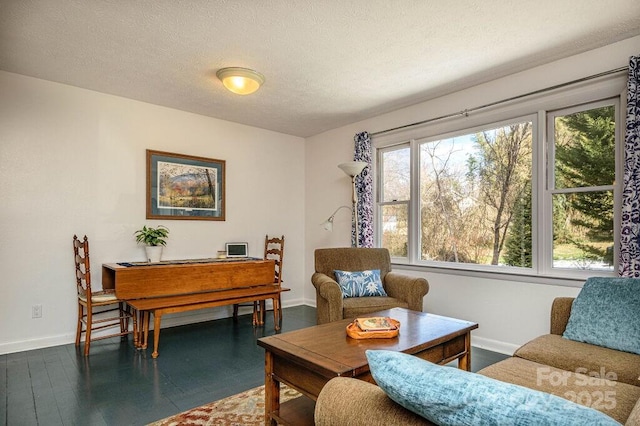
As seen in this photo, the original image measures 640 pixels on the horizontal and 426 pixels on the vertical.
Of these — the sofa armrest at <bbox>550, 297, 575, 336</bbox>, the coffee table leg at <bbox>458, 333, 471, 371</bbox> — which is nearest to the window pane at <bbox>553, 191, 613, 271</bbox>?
the sofa armrest at <bbox>550, 297, 575, 336</bbox>

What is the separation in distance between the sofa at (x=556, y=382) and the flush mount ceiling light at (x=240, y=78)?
272 cm

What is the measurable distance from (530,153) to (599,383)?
2194mm

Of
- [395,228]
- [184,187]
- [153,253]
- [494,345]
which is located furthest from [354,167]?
[153,253]

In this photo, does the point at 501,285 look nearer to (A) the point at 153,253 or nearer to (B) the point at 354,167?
(B) the point at 354,167

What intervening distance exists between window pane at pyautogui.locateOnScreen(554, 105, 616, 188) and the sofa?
1.23m

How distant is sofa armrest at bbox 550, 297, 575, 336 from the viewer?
2.16m

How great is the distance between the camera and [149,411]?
2121 millimetres

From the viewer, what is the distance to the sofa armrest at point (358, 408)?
0.83 meters

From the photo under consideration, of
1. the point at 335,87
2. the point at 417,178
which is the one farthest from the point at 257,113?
the point at 417,178

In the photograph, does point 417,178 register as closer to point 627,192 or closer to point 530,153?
point 530,153

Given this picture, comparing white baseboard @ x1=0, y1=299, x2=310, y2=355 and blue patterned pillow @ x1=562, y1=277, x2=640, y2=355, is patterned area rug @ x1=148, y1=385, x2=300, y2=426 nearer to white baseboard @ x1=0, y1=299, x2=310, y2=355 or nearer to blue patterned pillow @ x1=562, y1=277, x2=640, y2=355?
blue patterned pillow @ x1=562, y1=277, x2=640, y2=355

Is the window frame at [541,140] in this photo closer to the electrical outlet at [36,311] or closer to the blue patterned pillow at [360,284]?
the blue patterned pillow at [360,284]

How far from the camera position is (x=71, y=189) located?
3.50m

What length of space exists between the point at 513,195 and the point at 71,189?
13.6 feet
